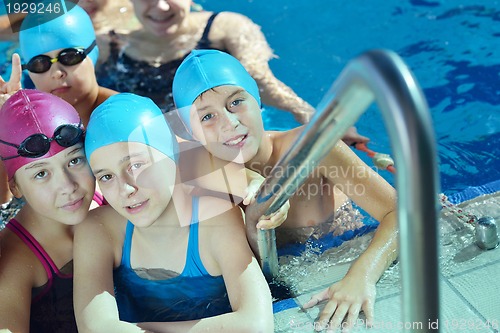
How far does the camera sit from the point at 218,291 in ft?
10.0

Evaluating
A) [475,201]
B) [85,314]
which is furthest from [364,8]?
[85,314]

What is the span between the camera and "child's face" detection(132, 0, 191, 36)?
4.98 metres

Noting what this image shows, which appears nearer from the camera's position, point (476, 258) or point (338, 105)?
point (338, 105)

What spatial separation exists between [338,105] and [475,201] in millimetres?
2035

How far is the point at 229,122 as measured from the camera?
10.1ft

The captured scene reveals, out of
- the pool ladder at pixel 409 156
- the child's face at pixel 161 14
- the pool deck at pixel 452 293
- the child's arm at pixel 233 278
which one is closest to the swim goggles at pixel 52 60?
the child's face at pixel 161 14

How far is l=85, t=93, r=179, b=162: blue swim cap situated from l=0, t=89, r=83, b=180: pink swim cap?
19 centimetres

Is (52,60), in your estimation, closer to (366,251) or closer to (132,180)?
(132,180)

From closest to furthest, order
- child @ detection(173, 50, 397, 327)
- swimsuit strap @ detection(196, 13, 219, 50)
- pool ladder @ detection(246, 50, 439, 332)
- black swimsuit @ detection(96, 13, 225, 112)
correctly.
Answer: pool ladder @ detection(246, 50, 439, 332) → child @ detection(173, 50, 397, 327) → black swimsuit @ detection(96, 13, 225, 112) → swimsuit strap @ detection(196, 13, 219, 50)

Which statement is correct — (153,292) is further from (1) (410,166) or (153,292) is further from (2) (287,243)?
(1) (410,166)

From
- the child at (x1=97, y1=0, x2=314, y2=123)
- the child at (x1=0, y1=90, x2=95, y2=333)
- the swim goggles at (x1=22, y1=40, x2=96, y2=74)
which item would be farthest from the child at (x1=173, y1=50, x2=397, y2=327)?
the child at (x1=97, y1=0, x2=314, y2=123)

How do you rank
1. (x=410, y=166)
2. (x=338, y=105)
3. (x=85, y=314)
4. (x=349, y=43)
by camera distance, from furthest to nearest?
(x=349, y=43) < (x=85, y=314) < (x=338, y=105) < (x=410, y=166)

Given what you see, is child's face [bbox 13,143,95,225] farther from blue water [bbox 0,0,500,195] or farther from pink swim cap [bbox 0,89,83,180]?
blue water [bbox 0,0,500,195]

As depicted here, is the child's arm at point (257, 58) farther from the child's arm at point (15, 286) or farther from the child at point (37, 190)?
the child's arm at point (15, 286)
